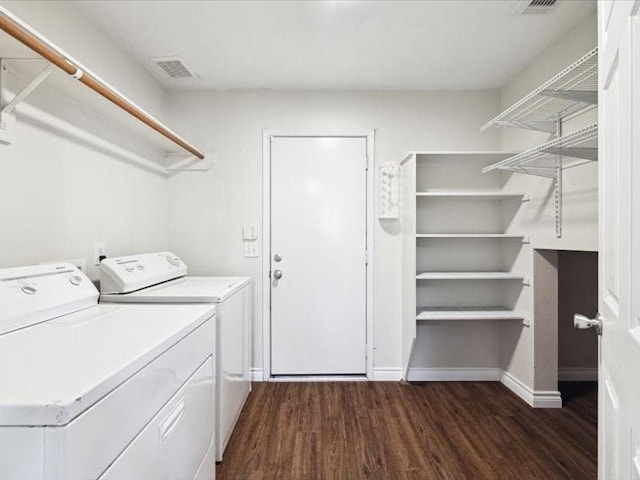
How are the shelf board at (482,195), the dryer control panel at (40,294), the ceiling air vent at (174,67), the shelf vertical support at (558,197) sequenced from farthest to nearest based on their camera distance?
the shelf board at (482,195)
the ceiling air vent at (174,67)
the shelf vertical support at (558,197)
the dryer control panel at (40,294)

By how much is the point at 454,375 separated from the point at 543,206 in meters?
1.46

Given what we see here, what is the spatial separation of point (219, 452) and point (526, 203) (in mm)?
2481

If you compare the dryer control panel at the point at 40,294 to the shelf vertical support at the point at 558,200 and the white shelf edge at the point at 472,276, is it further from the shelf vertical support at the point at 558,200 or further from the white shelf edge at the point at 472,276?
the shelf vertical support at the point at 558,200

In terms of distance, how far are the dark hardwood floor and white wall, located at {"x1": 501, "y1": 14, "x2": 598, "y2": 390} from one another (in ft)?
1.11

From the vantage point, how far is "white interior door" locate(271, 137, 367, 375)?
2.66 m

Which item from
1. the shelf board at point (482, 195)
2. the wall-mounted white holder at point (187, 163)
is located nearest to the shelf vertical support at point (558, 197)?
the shelf board at point (482, 195)

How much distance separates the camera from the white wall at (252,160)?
8.77 ft

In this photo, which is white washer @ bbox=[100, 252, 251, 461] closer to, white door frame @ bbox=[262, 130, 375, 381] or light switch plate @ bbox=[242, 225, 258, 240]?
white door frame @ bbox=[262, 130, 375, 381]

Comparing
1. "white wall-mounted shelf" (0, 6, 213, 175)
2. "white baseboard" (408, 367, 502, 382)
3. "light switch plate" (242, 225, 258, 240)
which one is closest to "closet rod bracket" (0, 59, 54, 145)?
"white wall-mounted shelf" (0, 6, 213, 175)

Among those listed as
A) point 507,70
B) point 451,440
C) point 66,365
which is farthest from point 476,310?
point 66,365

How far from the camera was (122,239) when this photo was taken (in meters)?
2.07

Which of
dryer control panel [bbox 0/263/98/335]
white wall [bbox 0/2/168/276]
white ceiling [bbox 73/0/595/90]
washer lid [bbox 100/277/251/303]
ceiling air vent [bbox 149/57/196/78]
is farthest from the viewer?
ceiling air vent [bbox 149/57/196/78]

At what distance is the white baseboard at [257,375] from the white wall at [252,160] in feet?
0.26

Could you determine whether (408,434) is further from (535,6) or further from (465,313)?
(535,6)
